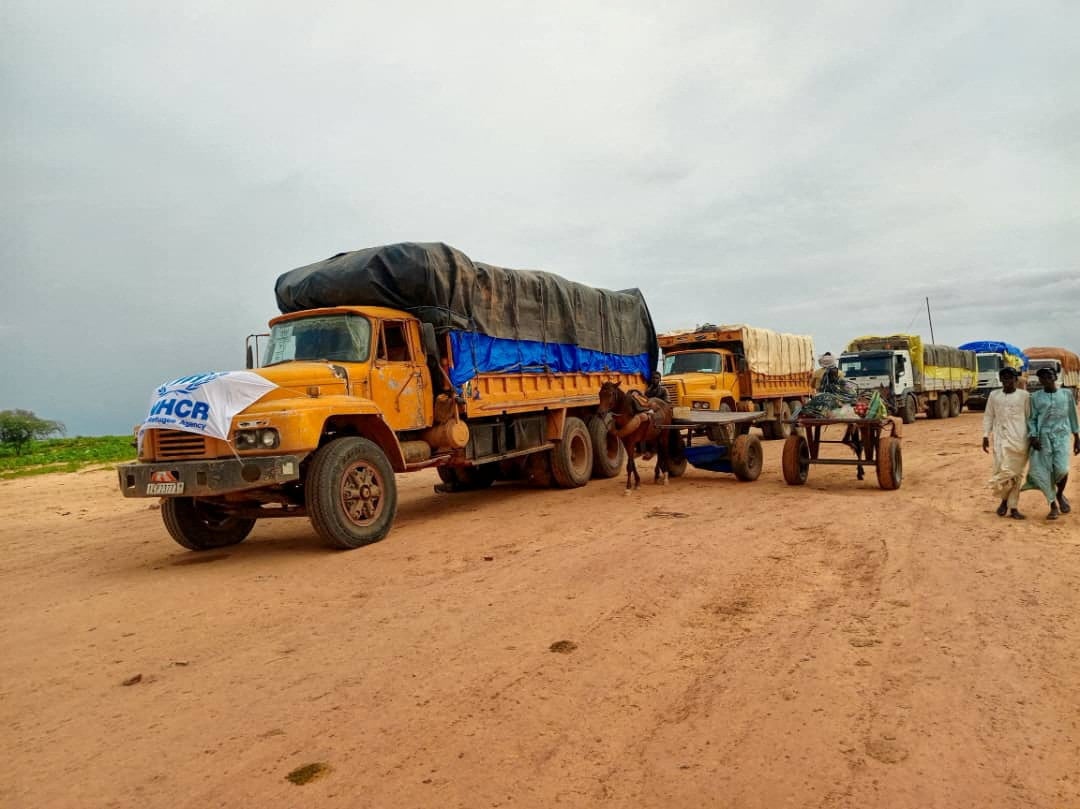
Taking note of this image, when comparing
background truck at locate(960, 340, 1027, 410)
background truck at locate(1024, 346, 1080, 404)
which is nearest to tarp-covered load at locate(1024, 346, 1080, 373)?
background truck at locate(1024, 346, 1080, 404)

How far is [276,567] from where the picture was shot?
722cm

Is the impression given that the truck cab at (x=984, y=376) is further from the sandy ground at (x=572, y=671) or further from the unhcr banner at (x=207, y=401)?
the unhcr banner at (x=207, y=401)

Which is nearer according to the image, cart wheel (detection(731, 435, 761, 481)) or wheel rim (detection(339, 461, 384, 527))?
wheel rim (detection(339, 461, 384, 527))

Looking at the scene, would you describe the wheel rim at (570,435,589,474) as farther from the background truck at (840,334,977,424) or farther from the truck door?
the background truck at (840,334,977,424)

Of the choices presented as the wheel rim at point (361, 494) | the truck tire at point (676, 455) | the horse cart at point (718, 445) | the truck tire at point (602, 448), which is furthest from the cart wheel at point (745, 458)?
the wheel rim at point (361, 494)

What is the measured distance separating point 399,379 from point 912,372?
2205 cm

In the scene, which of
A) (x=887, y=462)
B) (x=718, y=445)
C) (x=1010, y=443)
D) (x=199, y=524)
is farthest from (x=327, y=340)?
(x=1010, y=443)

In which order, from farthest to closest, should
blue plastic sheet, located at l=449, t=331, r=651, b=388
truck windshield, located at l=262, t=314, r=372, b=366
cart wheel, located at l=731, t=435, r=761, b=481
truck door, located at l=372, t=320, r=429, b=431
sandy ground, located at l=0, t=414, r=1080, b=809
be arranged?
cart wheel, located at l=731, t=435, r=761, b=481, blue plastic sheet, located at l=449, t=331, r=651, b=388, truck door, located at l=372, t=320, r=429, b=431, truck windshield, located at l=262, t=314, r=372, b=366, sandy ground, located at l=0, t=414, r=1080, b=809

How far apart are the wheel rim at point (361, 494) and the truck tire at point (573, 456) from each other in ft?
14.7

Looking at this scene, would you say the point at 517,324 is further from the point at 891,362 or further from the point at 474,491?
the point at 891,362

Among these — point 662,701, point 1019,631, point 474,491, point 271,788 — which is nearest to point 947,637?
point 1019,631

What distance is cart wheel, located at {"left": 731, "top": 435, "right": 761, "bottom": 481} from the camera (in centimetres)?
1149

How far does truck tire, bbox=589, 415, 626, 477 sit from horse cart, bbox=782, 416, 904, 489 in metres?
3.10

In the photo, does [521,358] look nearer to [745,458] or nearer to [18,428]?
[745,458]
